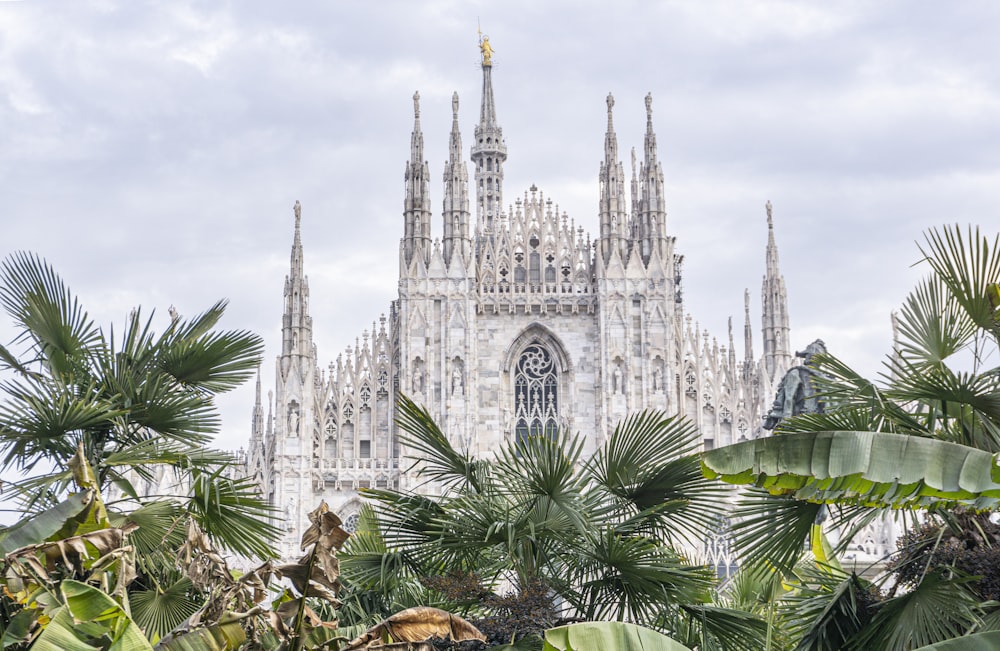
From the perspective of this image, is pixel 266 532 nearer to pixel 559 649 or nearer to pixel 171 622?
pixel 171 622

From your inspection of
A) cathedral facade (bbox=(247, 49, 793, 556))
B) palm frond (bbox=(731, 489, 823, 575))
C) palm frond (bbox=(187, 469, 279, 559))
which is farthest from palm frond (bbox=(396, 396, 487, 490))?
cathedral facade (bbox=(247, 49, 793, 556))

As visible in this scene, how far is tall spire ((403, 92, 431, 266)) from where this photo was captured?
36469 mm

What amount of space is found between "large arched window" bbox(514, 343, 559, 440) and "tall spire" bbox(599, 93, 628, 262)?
10.1ft

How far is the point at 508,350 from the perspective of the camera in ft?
119

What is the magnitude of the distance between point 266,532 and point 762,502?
350cm

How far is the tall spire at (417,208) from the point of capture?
36.5 m

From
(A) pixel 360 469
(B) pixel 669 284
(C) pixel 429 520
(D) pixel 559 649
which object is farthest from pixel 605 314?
(D) pixel 559 649

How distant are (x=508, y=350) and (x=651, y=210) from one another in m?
5.23

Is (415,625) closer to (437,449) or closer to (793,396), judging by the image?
(437,449)

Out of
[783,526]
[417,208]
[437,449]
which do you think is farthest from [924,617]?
[417,208]

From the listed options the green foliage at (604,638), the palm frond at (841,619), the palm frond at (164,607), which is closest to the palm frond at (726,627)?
the palm frond at (841,619)

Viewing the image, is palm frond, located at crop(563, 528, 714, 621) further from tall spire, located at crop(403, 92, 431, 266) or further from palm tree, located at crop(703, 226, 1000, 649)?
tall spire, located at crop(403, 92, 431, 266)

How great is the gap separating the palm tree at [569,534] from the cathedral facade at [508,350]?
2368 cm

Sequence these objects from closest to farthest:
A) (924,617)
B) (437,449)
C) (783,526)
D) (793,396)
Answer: (924,617), (783,526), (437,449), (793,396)
